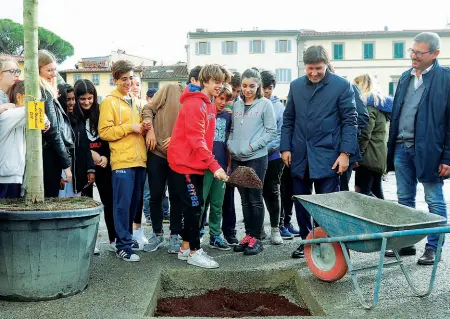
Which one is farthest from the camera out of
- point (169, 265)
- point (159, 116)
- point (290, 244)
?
point (290, 244)

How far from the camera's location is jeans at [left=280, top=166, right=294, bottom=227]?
628 centimetres

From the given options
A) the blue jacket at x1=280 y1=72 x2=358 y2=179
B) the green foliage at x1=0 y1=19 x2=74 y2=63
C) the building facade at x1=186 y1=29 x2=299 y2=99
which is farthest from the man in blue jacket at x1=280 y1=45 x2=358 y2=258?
the green foliage at x1=0 y1=19 x2=74 y2=63

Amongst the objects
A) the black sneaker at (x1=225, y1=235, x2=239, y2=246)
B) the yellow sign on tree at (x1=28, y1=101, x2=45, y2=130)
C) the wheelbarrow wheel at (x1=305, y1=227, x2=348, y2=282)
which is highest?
the yellow sign on tree at (x1=28, y1=101, x2=45, y2=130)

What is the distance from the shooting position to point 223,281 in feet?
14.5

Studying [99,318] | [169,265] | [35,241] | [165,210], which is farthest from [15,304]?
[165,210]

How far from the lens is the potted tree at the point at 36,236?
11.5 feet

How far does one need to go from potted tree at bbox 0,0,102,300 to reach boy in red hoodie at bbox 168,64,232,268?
1.01 meters

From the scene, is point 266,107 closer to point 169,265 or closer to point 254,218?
point 254,218

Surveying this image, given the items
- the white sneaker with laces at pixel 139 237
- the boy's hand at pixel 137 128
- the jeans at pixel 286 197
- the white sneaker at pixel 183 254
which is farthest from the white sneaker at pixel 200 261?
the jeans at pixel 286 197

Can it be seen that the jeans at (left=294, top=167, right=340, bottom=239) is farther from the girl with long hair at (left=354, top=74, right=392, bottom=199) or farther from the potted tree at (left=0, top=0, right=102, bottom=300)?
the potted tree at (left=0, top=0, right=102, bottom=300)

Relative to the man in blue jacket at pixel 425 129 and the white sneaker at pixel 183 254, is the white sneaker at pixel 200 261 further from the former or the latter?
the man in blue jacket at pixel 425 129

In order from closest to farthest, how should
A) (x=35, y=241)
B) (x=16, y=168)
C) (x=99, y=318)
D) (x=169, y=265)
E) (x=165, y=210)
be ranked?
1. (x=99, y=318)
2. (x=35, y=241)
3. (x=16, y=168)
4. (x=169, y=265)
5. (x=165, y=210)

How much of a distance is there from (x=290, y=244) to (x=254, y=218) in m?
0.64

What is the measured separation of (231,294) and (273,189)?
177cm
